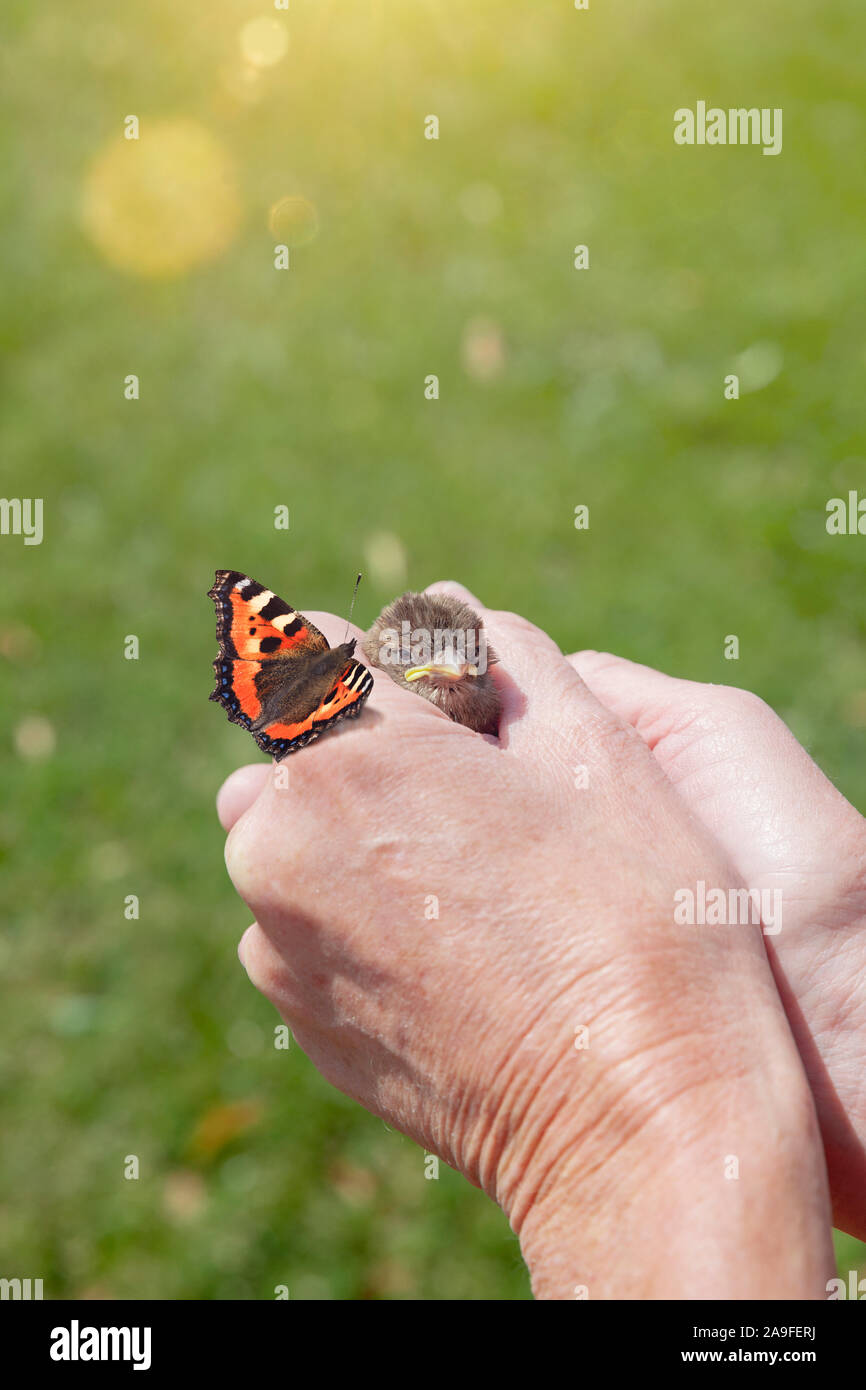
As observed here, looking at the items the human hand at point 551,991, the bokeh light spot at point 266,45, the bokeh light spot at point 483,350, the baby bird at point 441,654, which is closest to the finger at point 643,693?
the baby bird at point 441,654

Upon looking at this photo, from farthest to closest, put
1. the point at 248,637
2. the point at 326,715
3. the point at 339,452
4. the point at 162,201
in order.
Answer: the point at 162,201 < the point at 339,452 < the point at 248,637 < the point at 326,715

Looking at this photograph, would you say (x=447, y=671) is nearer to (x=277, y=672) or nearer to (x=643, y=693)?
(x=277, y=672)

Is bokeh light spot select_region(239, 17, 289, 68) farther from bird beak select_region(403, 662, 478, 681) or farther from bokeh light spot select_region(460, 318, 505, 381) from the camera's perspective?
bird beak select_region(403, 662, 478, 681)

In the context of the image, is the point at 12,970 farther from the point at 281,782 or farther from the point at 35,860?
the point at 281,782

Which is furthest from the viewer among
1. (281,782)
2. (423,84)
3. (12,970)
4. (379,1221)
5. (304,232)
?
(423,84)

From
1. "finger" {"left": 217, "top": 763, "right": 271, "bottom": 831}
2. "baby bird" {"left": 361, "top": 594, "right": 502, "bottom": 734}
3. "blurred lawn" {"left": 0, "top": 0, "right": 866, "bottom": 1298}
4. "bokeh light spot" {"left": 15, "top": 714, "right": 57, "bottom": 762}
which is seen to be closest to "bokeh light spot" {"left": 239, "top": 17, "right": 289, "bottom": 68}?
"blurred lawn" {"left": 0, "top": 0, "right": 866, "bottom": 1298}

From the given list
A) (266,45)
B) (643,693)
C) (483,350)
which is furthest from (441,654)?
(266,45)
